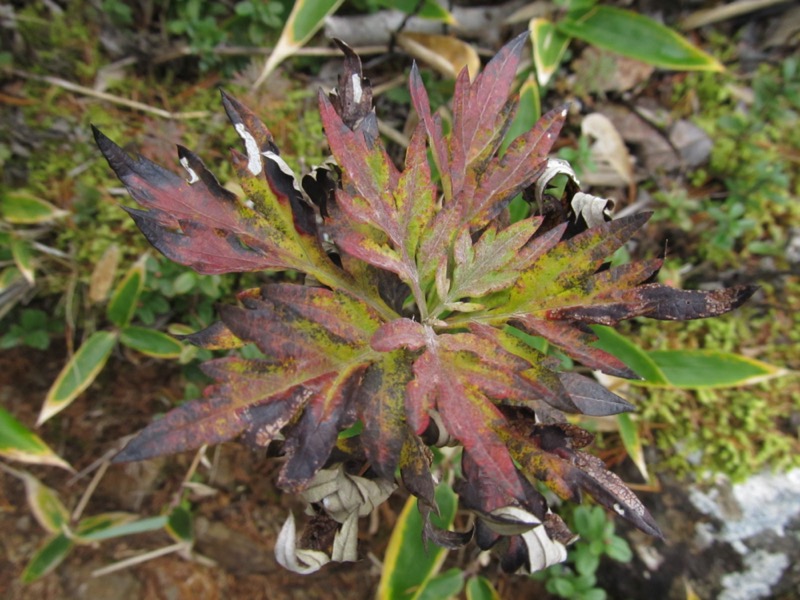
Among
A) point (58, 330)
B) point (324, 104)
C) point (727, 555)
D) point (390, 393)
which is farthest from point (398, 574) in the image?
point (58, 330)

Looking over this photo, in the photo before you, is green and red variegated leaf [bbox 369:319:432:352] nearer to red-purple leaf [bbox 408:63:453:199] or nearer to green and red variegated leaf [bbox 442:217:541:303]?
green and red variegated leaf [bbox 442:217:541:303]

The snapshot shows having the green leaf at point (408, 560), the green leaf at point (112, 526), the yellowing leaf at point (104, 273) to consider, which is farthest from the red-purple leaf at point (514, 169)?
the green leaf at point (112, 526)

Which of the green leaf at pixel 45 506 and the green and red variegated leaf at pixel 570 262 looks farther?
the green leaf at pixel 45 506

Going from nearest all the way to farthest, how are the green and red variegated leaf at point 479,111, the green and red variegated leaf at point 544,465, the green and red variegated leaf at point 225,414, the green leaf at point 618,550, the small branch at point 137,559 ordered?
1. the green and red variegated leaf at point 225,414
2. the green and red variegated leaf at point 544,465
3. the green and red variegated leaf at point 479,111
4. the green leaf at point 618,550
5. the small branch at point 137,559

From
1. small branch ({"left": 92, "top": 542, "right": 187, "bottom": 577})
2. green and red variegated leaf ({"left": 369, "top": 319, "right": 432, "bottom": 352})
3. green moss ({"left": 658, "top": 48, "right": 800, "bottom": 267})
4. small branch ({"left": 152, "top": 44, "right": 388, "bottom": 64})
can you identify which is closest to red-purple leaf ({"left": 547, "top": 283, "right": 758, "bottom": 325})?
green and red variegated leaf ({"left": 369, "top": 319, "right": 432, "bottom": 352})

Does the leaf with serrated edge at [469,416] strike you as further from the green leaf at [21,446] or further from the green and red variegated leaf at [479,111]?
the green leaf at [21,446]

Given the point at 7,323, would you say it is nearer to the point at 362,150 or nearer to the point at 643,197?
the point at 362,150
